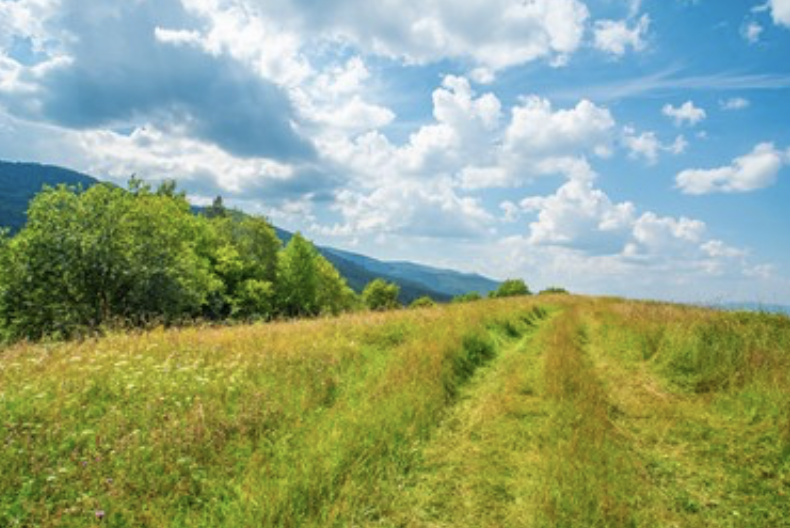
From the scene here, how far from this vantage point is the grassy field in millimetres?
4586

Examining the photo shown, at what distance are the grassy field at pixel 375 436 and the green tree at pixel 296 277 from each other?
53.9 meters

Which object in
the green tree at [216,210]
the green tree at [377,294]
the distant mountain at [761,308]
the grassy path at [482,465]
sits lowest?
the green tree at [377,294]

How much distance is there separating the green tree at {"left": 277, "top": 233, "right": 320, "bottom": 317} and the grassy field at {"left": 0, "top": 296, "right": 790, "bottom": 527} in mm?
53898

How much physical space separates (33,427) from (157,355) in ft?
10.0

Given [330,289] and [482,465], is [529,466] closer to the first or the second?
[482,465]

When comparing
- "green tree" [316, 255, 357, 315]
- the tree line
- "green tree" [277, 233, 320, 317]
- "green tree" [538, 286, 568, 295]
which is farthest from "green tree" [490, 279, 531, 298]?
the tree line

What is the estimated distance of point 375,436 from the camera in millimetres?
6082

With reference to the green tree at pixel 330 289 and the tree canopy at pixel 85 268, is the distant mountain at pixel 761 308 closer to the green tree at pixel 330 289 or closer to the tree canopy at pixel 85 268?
the tree canopy at pixel 85 268

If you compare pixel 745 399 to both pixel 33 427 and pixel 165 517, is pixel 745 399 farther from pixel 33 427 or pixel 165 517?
pixel 33 427

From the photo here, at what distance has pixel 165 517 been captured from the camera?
4.34 meters

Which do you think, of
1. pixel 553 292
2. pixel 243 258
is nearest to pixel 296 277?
pixel 243 258

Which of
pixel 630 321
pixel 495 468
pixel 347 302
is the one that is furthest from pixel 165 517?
pixel 347 302

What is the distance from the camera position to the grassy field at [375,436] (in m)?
4.59

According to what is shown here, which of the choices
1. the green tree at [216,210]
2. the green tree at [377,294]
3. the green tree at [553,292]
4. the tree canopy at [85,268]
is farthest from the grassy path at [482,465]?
the green tree at [377,294]
